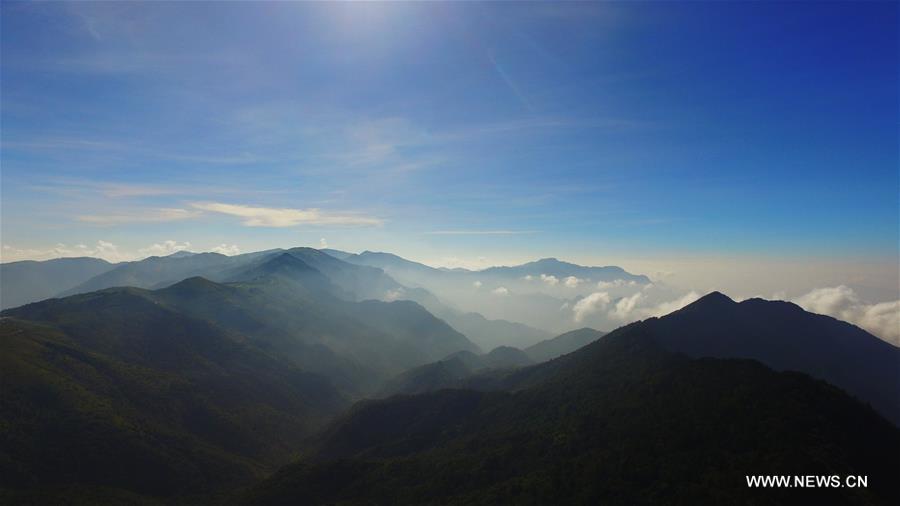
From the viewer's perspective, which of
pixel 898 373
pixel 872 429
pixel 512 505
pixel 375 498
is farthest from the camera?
pixel 898 373

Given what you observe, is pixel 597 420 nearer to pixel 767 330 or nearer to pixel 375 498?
pixel 375 498

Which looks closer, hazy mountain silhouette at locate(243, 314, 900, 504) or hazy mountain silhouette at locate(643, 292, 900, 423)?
hazy mountain silhouette at locate(243, 314, 900, 504)

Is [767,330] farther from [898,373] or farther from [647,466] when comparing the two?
[647,466]

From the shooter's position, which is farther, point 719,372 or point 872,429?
point 719,372

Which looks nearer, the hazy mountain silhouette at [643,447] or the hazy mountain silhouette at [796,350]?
the hazy mountain silhouette at [643,447]

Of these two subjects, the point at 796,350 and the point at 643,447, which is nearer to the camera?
the point at 643,447

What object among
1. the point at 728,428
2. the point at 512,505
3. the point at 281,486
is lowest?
the point at 281,486

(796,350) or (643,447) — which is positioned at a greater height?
(796,350)

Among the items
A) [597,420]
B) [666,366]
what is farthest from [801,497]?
[666,366]

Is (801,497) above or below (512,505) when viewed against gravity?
above

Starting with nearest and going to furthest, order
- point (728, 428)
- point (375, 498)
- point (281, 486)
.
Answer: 1. point (728, 428)
2. point (375, 498)
3. point (281, 486)
